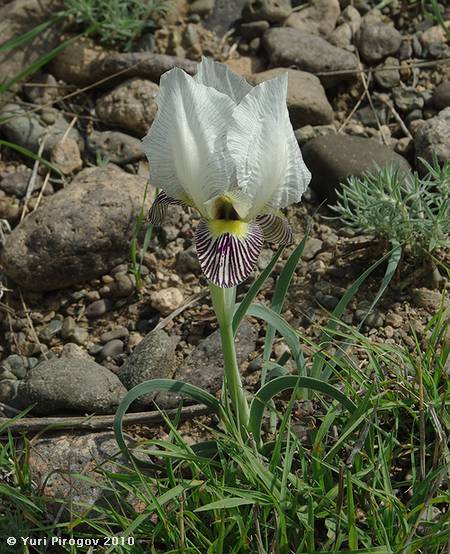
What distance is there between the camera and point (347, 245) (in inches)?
124

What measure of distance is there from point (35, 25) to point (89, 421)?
2395 mm

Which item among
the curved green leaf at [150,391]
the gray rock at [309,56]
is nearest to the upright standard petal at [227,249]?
the curved green leaf at [150,391]

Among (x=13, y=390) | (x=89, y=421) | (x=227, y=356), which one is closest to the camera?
(x=227, y=356)

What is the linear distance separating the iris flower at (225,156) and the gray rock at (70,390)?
3.01 ft

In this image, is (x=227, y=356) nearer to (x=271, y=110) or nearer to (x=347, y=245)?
(x=271, y=110)

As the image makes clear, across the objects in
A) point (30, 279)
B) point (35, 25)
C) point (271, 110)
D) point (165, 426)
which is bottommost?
point (165, 426)

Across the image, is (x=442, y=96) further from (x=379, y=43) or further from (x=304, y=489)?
(x=304, y=489)

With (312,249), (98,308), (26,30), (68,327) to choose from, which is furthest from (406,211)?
(26,30)

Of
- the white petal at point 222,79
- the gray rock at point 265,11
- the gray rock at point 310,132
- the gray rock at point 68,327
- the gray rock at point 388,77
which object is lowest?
the gray rock at point 68,327

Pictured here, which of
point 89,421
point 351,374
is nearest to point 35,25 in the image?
point 89,421

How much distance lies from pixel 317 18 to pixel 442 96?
0.88 meters

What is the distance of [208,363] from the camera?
2791 millimetres

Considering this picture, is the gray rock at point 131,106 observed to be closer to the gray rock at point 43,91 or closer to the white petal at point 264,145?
the gray rock at point 43,91

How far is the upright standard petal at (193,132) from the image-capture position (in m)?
1.88
